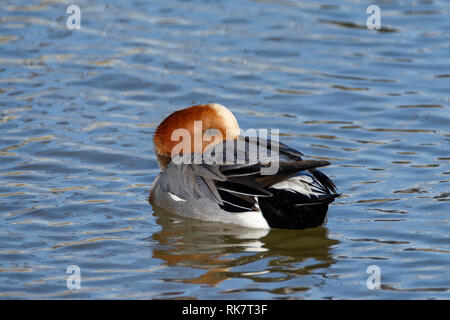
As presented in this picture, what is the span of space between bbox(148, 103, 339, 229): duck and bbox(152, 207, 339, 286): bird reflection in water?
10 centimetres

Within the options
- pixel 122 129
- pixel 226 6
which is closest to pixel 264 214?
pixel 122 129

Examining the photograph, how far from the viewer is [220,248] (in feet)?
21.2

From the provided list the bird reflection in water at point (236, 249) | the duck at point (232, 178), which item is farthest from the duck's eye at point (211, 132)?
the bird reflection in water at point (236, 249)

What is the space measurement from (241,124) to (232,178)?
8.05 feet

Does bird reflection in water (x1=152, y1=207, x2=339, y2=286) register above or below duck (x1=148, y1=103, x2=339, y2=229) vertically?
below

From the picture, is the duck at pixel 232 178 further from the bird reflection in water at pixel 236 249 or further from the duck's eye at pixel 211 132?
the bird reflection in water at pixel 236 249

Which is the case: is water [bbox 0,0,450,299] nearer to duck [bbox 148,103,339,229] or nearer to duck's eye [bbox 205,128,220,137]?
duck [bbox 148,103,339,229]

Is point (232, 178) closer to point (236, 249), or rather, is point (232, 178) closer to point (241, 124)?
point (236, 249)

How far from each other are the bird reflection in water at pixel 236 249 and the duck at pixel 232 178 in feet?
0.33

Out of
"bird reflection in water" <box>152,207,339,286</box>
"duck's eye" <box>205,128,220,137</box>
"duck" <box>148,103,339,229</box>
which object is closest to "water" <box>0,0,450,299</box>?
"bird reflection in water" <box>152,207,339,286</box>

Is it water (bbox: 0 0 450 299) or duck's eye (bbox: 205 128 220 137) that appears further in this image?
duck's eye (bbox: 205 128 220 137)

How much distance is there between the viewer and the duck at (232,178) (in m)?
6.45

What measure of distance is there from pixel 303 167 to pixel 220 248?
849mm

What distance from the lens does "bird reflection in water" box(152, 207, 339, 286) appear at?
236 inches
